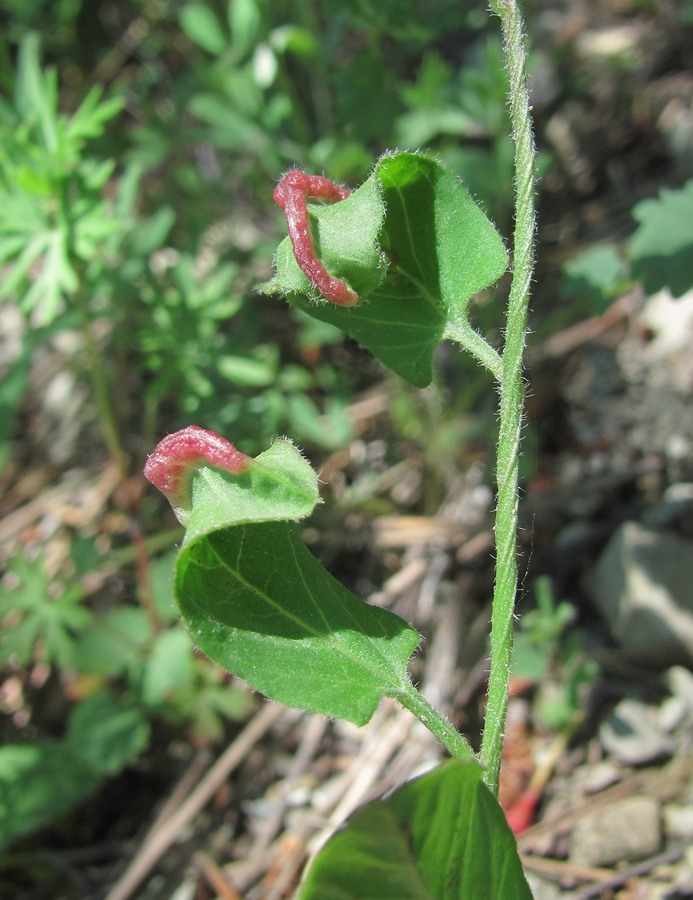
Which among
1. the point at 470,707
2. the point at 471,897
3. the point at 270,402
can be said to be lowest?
the point at 470,707

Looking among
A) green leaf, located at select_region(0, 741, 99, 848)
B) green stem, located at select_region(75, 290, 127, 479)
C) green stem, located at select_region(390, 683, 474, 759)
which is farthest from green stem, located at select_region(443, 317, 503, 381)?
green leaf, located at select_region(0, 741, 99, 848)

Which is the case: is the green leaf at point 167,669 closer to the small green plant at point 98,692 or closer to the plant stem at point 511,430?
the small green plant at point 98,692

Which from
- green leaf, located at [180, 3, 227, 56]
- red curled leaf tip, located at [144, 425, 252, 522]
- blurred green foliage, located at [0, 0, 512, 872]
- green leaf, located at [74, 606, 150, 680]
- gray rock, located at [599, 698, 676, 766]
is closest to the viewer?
red curled leaf tip, located at [144, 425, 252, 522]

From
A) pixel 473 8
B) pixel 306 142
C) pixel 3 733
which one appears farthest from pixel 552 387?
pixel 3 733

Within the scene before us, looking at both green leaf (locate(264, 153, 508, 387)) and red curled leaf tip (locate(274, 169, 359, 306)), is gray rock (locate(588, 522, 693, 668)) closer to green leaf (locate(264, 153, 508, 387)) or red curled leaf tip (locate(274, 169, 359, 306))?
green leaf (locate(264, 153, 508, 387))

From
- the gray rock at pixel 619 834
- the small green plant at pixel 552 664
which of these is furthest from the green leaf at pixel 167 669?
the gray rock at pixel 619 834

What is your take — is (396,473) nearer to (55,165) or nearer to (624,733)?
(624,733)
